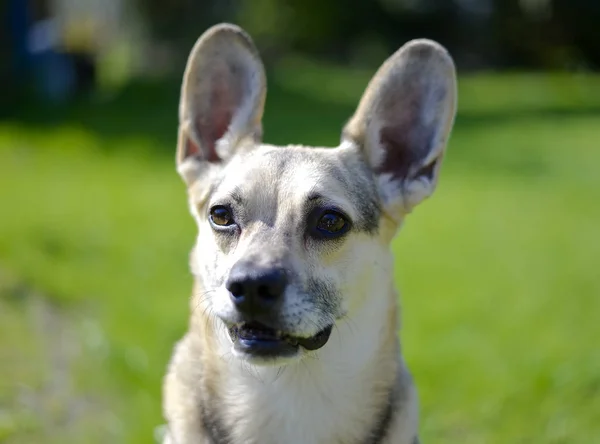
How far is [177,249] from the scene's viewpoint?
8195 millimetres

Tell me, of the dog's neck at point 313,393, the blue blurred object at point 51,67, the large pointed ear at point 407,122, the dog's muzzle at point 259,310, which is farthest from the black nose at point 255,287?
the blue blurred object at point 51,67

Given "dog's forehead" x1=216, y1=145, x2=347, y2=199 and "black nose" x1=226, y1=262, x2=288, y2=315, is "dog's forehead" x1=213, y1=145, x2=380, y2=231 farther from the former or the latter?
"black nose" x1=226, y1=262, x2=288, y2=315

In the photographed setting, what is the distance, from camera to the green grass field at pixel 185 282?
5.08 m

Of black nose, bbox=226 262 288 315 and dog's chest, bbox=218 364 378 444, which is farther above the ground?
black nose, bbox=226 262 288 315

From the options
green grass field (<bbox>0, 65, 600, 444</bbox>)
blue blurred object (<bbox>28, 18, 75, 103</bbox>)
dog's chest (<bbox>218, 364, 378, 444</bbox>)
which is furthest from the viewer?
blue blurred object (<bbox>28, 18, 75, 103</bbox>)

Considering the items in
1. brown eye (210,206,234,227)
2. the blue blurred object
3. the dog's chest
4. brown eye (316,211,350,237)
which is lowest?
the blue blurred object

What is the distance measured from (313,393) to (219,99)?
60.3 inches

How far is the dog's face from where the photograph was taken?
119 inches

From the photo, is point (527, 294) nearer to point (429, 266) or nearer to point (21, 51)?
point (429, 266)

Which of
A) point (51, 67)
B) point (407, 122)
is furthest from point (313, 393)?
point (51, 67)

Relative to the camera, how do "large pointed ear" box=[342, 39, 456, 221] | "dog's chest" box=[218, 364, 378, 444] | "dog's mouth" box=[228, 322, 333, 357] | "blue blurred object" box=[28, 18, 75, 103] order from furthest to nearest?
"blue blurred object" box=[28, 18, 75, 103] → "large pointed ear" box=[342, 39, 456, 221] → "dog's chest" box=[218, 364, 378, 444] → "dog's mouth" box=[228, 322, 333, 357]

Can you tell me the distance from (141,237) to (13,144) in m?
5.03

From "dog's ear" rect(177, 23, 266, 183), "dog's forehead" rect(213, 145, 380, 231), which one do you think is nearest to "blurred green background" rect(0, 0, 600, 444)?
"dog's ear" rect(177, 23, 266, 183)

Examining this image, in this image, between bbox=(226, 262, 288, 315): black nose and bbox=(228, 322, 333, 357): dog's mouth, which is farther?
bbox=(228, 322, 333, 357): dog's mouth
